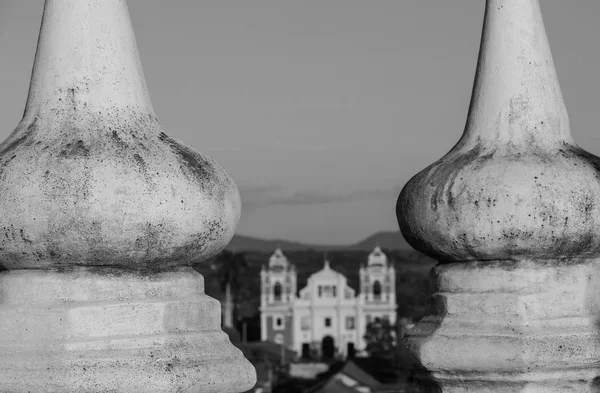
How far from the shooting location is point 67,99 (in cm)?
494

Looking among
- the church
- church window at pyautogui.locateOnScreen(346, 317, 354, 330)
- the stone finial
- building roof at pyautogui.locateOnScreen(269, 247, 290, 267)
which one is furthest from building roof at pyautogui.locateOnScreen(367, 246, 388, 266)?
the stone finial

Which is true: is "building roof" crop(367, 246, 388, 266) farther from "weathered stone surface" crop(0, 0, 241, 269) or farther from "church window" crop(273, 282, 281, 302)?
"weathered stone surface" crop(0, 0, 241, 269)

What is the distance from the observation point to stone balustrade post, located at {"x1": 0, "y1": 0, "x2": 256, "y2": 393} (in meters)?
4.63

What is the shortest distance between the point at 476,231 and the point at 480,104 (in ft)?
2.03

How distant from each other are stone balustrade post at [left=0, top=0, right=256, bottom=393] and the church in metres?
129

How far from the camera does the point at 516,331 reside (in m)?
5.56

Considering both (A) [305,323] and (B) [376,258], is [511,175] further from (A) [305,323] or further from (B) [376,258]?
→ (A) [305,323]

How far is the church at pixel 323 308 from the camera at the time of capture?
135 metres

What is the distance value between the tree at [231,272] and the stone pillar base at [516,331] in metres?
129

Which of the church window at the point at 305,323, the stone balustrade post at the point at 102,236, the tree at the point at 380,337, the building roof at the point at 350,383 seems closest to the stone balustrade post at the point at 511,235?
the stone balustrade post at the point at 102,236

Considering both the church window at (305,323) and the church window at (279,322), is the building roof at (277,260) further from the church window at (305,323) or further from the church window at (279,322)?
the church window at (279,322)

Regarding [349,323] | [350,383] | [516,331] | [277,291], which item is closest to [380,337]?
[349,323]

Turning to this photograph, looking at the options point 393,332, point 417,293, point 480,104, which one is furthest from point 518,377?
point 417,293

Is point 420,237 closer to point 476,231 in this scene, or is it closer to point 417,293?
point 476,231
